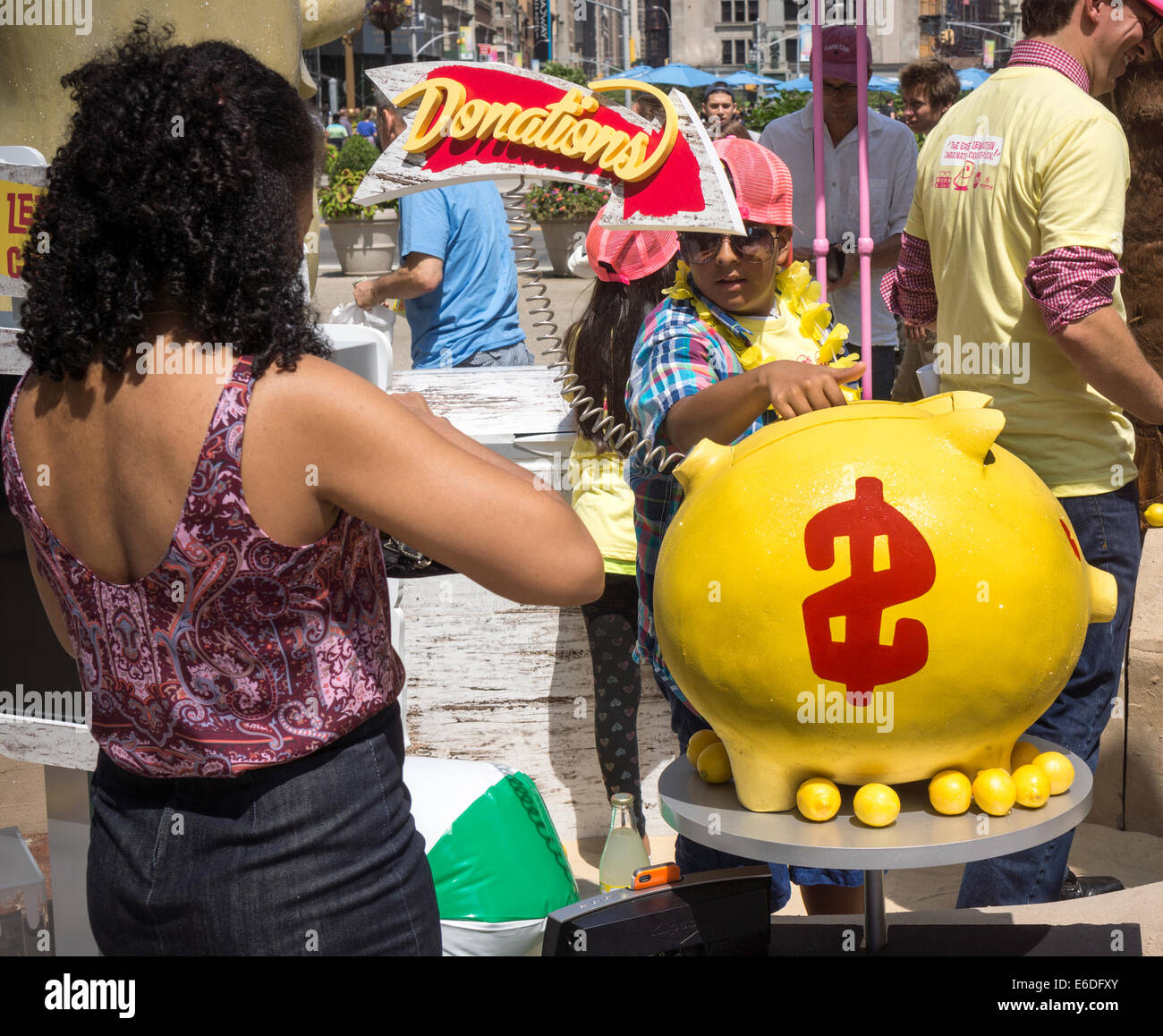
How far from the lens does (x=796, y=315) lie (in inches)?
97.0

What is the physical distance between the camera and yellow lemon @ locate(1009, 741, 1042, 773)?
165 centimetres

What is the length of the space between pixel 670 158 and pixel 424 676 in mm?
1967

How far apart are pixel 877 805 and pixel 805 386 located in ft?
1.87

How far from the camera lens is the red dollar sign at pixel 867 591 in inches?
57.2

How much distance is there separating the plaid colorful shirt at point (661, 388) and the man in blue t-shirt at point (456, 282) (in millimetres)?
2150

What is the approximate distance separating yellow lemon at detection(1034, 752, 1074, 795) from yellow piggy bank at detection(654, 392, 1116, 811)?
0.05 metres

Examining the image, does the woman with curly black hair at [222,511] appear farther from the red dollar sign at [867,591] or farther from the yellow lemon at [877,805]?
the yellow lemon at [877,805]

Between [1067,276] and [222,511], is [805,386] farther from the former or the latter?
[1067,276]

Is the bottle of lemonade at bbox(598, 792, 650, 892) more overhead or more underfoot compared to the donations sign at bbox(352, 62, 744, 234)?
more underfoot

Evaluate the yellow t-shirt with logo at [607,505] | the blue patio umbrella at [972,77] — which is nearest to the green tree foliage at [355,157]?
the blue patio umbrella at [972,77]

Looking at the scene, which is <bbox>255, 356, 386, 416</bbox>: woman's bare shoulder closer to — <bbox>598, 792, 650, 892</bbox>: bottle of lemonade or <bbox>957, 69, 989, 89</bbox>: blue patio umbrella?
<bbox>598, 792, 650, 892</bbox>: bottle of lemonade

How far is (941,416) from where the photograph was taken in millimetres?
1547

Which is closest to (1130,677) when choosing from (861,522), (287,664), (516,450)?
(516,450)

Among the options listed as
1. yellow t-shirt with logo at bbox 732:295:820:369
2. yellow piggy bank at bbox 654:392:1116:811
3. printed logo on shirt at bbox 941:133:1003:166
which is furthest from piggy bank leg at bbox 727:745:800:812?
printed logo on shirt at bbox 941:133:1003:166
